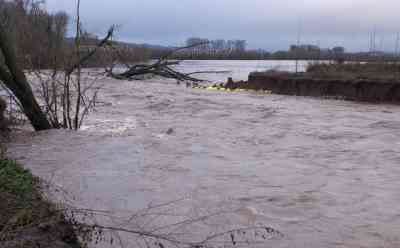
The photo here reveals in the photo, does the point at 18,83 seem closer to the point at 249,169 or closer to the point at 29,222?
the point at 249,169

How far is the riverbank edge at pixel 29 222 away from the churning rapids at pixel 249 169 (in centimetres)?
151

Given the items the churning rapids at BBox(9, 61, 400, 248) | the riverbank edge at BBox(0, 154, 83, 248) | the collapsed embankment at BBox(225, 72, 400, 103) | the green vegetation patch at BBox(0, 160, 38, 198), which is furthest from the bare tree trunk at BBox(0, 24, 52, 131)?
the collapsed embankment at BBox(225, 72, 400, 103)

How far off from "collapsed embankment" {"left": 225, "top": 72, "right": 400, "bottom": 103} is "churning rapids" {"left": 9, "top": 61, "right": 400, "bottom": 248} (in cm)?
747

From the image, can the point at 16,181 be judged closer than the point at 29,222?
No

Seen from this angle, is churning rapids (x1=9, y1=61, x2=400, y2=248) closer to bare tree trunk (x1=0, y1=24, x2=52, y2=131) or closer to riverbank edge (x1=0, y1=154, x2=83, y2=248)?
bare tree trunk (x1=0, y1=24, x2=52, y2=131)

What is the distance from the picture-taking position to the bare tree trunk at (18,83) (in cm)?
1252

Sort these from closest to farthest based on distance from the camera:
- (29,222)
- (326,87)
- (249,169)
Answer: (29,222) → (249,169) → (326,87)

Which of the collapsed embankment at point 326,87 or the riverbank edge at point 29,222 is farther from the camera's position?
the collapsed embankment at point 326,87

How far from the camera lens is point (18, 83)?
13000 mm

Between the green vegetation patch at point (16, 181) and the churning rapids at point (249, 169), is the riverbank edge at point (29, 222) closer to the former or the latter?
the green vegetation patch at point (16, 181)

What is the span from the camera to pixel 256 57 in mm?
114000

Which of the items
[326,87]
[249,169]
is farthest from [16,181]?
[326,87]

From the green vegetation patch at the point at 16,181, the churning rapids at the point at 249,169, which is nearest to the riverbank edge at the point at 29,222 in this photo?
the green vegetation patch at the point at 16,181

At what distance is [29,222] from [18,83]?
8.98 meters
